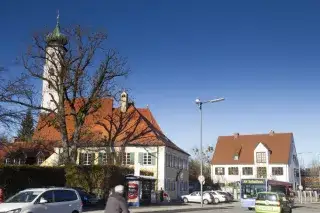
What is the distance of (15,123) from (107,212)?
20942mm

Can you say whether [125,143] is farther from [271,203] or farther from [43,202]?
[43,202]

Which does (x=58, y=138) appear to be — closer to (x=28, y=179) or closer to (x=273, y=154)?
(x=28, y=179)

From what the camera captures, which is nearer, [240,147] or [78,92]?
[78,92]

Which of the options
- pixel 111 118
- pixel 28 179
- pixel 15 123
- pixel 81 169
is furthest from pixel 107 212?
pixel 111 118

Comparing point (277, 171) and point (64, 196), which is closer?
point (64, 196)

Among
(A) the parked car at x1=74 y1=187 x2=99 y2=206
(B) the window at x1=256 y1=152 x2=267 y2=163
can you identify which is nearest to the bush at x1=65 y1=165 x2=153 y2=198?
(A) the parked car at x1=74 y1=187 x2=99 y2=206

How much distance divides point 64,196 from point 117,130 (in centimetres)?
3988

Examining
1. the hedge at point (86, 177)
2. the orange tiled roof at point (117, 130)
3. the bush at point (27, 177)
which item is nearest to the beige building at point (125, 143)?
the orange tiled roof at point (117, 130)

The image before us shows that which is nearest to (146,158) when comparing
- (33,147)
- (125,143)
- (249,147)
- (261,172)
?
(125,143)

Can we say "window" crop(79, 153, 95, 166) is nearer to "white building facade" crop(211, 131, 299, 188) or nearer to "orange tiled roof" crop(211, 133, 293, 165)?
"white building facade" crop(211, 131, 299, 188)

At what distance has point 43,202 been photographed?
736 inches

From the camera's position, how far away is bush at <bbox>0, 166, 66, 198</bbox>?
1331 inches

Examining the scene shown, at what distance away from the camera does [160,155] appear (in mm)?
58094

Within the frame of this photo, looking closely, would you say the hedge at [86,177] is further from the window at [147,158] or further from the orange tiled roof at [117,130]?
the window at [147,158]
